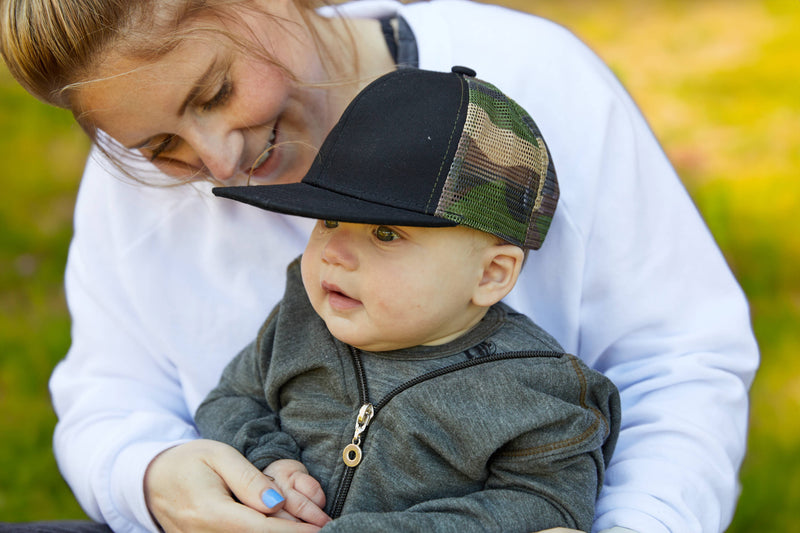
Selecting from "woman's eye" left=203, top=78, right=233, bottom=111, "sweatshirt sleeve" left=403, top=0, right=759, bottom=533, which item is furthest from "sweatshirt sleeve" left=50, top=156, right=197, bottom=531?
"sweatshirt sleeve" left=403, top=0, right=759, bottom=533

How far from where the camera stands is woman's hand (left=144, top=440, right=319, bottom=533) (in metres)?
1.55

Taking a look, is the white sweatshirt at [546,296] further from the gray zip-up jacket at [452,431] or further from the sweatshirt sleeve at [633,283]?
the gray zip-up jacket at [452,431]

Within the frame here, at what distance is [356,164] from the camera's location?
146cm

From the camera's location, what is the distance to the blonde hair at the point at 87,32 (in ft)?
5.31

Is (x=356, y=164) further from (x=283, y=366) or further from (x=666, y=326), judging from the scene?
(x=666, y=326)

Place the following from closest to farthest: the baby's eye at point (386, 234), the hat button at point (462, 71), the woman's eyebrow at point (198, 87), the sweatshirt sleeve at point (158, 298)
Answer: the baby's eye at point (386, 234)
the hat button at point (462, 71)
the woman's eyebrow at point (198, 87)
the sweatshirt sleeve at point (158, 298)

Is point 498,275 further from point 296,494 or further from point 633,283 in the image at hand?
point 296,494

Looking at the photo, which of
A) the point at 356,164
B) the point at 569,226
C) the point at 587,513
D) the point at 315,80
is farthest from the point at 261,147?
the point at 587,513

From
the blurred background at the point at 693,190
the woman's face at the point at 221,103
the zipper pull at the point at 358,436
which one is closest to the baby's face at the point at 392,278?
the zipper pull at the point at 358,436

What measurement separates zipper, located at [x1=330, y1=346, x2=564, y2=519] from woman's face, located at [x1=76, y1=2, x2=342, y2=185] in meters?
0.57

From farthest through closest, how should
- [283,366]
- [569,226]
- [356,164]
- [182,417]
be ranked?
[182,417] < [569,226] < [283,366] < [356,164]

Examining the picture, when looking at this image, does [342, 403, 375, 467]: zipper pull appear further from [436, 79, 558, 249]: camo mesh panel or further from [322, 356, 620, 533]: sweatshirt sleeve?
[436, 79, 558, 249]: camo mesh panel

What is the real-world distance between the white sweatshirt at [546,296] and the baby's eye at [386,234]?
1.71 ft

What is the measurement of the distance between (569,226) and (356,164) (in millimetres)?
589
